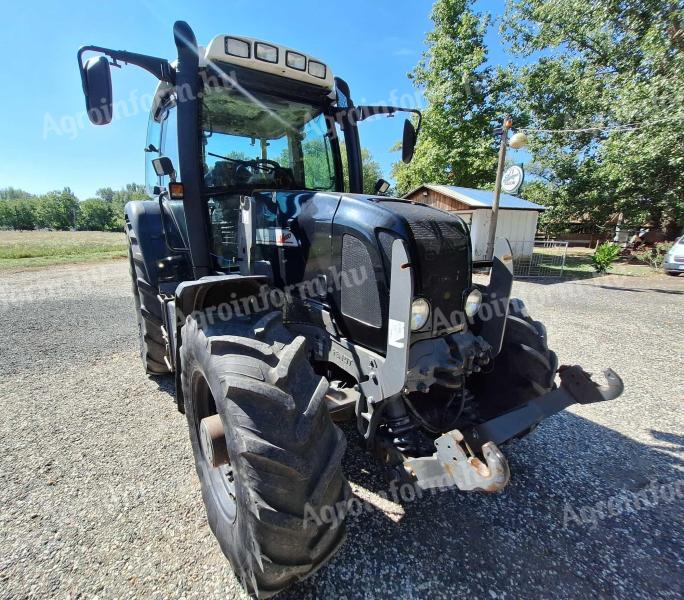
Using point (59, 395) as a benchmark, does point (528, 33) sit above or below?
above

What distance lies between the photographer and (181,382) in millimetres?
2248

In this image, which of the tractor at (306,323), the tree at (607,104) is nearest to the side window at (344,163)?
the tractor at (306,323)

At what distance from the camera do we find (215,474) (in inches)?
81.5

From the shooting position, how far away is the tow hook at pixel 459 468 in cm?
148

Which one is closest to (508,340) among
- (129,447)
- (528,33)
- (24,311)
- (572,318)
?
(129,447)

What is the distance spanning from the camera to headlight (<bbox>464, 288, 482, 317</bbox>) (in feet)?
6.78

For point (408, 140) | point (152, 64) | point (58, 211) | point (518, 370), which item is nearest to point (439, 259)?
point (518, 370)

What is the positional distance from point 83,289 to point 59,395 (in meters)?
7.46

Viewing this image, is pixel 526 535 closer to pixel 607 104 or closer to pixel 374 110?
pixel 374 110

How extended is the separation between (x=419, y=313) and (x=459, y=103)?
21.1 metres

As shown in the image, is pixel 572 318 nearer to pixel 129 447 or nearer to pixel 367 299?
pixel 367 299

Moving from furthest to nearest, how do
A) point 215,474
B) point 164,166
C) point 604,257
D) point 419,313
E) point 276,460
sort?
point 604,257, point 164,166, point 215,474, point 419,313, point 276,460

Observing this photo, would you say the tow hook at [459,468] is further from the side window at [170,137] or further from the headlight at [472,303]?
the side window at [170,137]

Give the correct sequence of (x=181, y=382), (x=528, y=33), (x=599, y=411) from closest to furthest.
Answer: (x=181, y=382) < (x=599, y=411) < (x=528, y=33)
